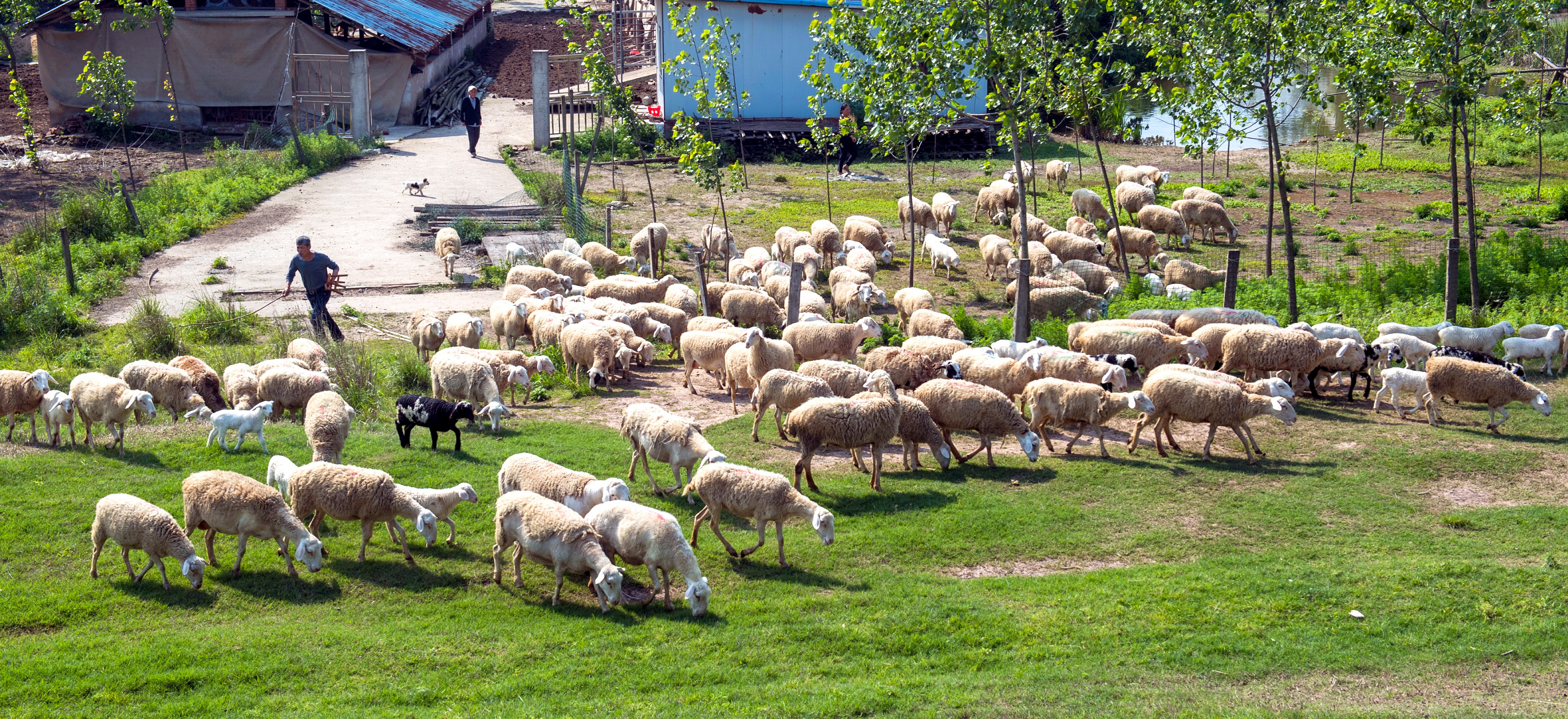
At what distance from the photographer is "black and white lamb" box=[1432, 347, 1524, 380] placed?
48.2 ft

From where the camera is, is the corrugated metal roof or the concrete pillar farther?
the corrugated metal roof

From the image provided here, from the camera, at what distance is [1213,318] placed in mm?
17156

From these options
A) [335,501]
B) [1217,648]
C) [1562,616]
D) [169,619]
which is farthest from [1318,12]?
[169,619]

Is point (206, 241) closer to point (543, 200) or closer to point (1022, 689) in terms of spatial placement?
point (543, 200)

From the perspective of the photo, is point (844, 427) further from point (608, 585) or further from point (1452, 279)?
point (1452, 279)

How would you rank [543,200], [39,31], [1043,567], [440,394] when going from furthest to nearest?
1. [39,31]
2. [543,200]
3. [440,394]
4. [1043,567]

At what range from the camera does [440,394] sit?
14.8 metres

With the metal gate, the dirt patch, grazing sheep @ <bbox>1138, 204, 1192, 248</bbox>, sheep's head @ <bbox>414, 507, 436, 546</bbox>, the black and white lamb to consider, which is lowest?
the dirt patch

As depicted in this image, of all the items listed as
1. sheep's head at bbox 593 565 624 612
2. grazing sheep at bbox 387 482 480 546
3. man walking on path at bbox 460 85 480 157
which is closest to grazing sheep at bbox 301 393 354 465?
grazing sheep at bbox 387 482 480 546

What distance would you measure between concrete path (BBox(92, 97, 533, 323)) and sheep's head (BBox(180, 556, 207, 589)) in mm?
11584

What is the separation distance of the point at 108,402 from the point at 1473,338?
58.6ft

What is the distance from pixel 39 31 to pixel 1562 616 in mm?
44528

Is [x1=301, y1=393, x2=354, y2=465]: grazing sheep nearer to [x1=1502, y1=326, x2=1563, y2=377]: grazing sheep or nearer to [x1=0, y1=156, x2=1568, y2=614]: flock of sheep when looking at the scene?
[x1=0, y1=156, x2=1568, y2=614]: flock of sheep

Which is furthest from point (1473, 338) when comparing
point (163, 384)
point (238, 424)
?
point (163, 384)
